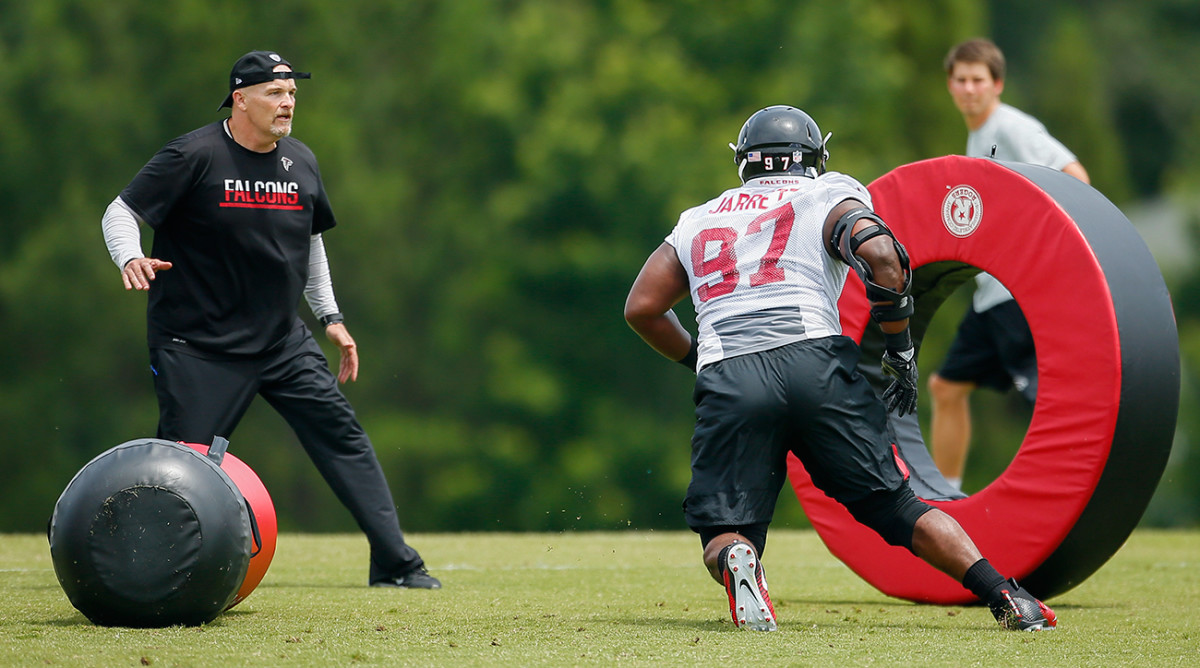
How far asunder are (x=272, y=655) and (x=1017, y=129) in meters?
4.80

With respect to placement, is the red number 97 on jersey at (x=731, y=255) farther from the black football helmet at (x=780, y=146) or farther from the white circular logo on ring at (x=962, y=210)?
the white circular logo on ring at (x=962, y=210)

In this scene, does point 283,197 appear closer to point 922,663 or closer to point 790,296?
point 790,296

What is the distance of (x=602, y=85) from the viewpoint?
26516 millimetres

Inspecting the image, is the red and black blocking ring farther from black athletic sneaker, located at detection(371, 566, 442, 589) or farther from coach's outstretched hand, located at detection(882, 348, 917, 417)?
black athletic sneaker, located at detection(371, 566, 442, 589)

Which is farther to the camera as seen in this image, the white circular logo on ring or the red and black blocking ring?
the white circular logo on ring

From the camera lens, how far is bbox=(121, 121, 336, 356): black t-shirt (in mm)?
5848

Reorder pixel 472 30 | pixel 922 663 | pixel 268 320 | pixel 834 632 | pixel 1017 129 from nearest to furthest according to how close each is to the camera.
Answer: pixel 922 663
pixel 834 632
pixel 268 320
pixel 1017 129
pixel 472 30

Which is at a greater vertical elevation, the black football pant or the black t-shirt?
the black t-shirt

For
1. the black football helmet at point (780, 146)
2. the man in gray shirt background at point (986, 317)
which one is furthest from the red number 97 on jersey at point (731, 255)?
the man in gray shirt background at point (986, 317)

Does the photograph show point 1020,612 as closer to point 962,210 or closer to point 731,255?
point 731,255

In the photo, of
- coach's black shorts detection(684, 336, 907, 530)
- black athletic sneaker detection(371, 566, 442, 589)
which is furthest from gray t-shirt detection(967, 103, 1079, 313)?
black athletic sneaker detection(371, 566, 442, 589)

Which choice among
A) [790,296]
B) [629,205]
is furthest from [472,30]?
[790,296]

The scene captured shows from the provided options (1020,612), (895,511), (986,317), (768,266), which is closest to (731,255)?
(768,266)

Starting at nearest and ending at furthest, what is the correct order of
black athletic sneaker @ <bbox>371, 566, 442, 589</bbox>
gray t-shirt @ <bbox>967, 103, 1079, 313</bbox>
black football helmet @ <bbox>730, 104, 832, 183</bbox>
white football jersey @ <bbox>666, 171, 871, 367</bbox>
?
white football jersey @ <bbox>666, 171, 871, 367</bbox>, black football helmet @ <bbox>730, 104, 832, 183</bbox>, black athletic sneaker @ <bbox>371, 566, 442, 589</bbox>, gray t-shirt @ <bbox>967, 103, 1079, 313</bbox>
